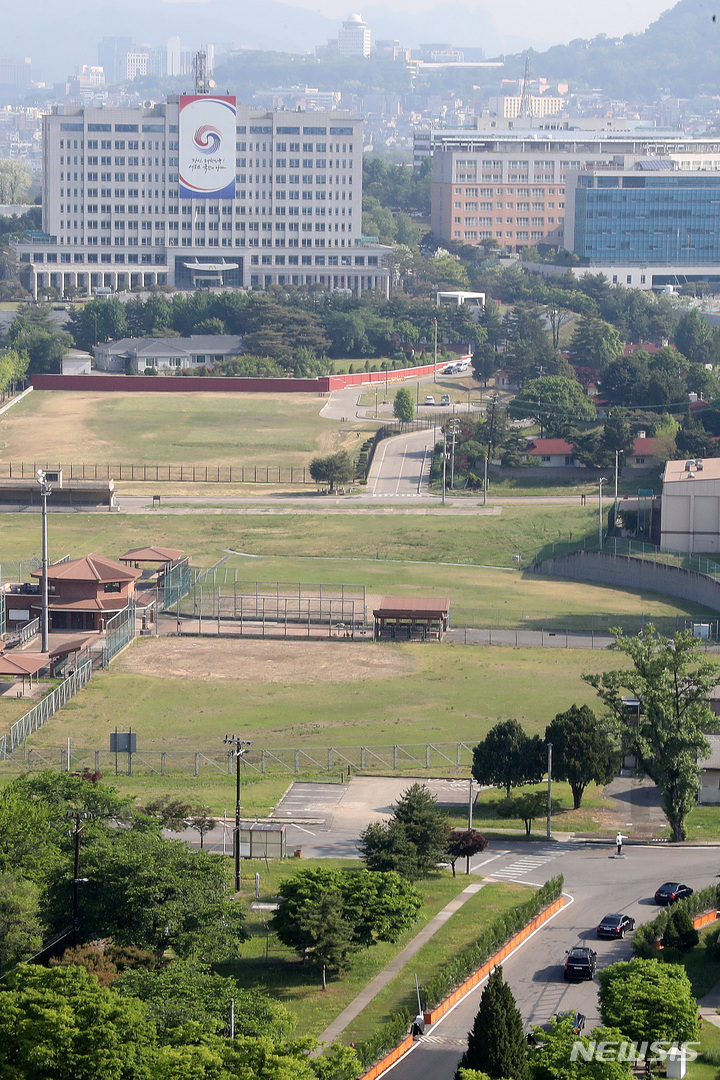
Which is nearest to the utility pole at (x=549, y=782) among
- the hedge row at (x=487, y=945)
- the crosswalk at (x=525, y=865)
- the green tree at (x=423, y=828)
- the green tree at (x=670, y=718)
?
the crosswalk at (x=525, y=865)

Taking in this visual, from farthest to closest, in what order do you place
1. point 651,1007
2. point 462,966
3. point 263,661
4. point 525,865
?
point 263,661 → point 525,865 → point 462,966 → point 651,1007

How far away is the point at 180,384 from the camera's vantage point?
536ft

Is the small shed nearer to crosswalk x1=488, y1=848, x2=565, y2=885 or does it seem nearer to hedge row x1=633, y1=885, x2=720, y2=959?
crosswalk x1=488, y1=848, x2=565, y2=885

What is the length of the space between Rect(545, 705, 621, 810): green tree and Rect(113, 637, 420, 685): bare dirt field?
19.0 metres

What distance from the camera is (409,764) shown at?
214ft

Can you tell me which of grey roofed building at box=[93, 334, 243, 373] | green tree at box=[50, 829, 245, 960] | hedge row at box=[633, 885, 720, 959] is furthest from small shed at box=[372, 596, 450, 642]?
grey roofed building at box=[93, 334, 243, 373]

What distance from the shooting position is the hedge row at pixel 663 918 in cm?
4569

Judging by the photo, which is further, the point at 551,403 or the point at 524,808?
the point at 551,403

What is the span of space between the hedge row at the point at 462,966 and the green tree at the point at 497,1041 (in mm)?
2913

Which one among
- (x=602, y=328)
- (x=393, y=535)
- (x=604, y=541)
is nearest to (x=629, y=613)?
(x=604, y=541)

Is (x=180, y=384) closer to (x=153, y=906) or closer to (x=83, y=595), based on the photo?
(x=83, y=595)

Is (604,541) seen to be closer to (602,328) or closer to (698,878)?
(698,878)

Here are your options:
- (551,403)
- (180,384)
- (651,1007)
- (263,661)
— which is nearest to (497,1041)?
(651,1007)

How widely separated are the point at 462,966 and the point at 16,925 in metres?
11.3
